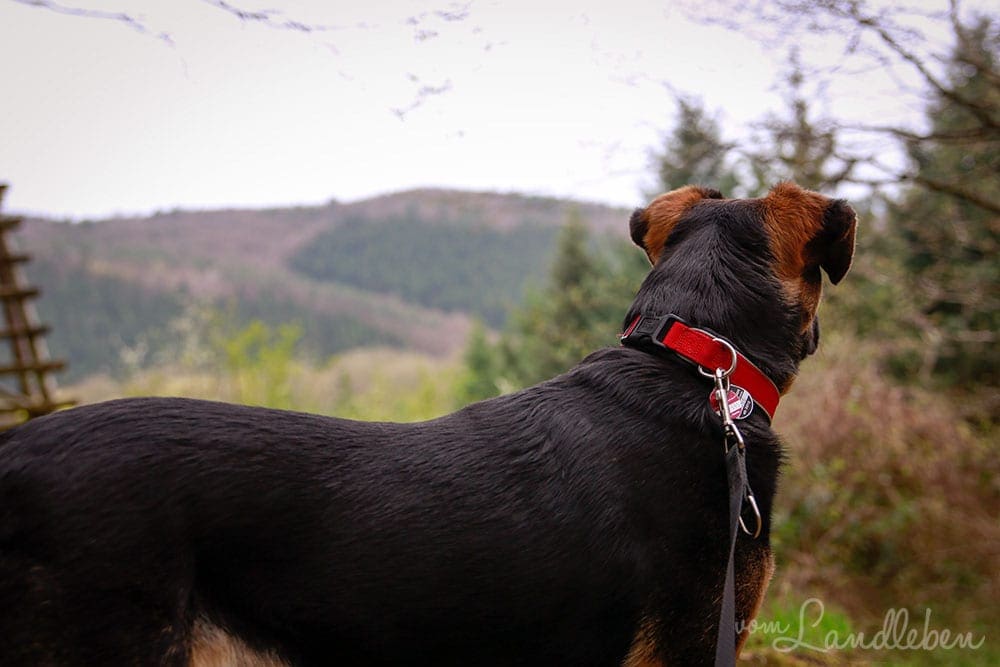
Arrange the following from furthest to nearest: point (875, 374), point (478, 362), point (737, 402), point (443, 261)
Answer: point (443, 261)
point (478, 362)
point (875, 374)
point (737, 402)

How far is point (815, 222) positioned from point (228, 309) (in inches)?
451

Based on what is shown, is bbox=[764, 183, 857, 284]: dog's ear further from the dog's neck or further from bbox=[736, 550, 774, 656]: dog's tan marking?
bbox=[736, 550, 774, 656]: dog's tan marking

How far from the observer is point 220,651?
178 cm

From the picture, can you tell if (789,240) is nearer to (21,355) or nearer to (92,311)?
(21,355)

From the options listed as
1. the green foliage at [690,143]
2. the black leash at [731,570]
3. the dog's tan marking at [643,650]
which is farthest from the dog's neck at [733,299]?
the green foliage at [690,143]

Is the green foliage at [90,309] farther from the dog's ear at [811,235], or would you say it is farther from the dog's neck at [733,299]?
the dog's ear at [811,235]

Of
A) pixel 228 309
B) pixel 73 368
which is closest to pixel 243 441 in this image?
pixel 228 309

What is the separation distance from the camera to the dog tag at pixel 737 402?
7.37 feet

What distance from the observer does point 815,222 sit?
2570 mm

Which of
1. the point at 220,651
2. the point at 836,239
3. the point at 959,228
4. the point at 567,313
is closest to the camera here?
the point at 220,651

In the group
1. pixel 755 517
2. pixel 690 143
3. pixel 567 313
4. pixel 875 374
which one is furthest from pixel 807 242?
pixel 567 313

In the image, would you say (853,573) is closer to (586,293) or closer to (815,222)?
(815,222)

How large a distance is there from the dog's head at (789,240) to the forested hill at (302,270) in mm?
2709

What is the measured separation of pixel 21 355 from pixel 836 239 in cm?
714
